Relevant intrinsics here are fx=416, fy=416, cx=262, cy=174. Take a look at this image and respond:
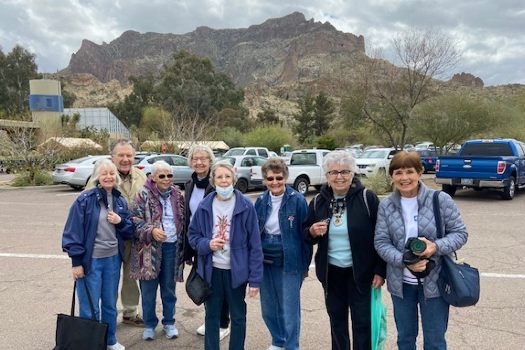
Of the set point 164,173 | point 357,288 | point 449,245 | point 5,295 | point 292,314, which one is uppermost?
point 164,173

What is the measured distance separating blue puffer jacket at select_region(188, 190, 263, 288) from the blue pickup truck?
10.9 m

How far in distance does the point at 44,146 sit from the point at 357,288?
2363cm

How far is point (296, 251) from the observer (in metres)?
3.31

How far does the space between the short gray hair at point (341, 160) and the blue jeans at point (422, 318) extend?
896 millimetres

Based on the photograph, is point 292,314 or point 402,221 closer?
point 402,221

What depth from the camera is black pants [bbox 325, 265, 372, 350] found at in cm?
305

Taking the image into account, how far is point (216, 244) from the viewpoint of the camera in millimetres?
3059

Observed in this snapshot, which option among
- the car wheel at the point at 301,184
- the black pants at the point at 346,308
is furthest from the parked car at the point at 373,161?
the black pants at the point at 346,308

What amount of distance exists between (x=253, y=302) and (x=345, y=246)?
2.10 m

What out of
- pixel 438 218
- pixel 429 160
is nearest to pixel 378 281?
pixel 438 218

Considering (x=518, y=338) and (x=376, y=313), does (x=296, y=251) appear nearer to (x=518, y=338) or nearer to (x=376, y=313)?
(x=376, y=313)

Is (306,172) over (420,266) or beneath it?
beneath

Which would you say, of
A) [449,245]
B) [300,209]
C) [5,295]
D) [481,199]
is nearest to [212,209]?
[300,209]

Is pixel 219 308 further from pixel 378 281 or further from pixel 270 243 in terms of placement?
pixel 378 281
